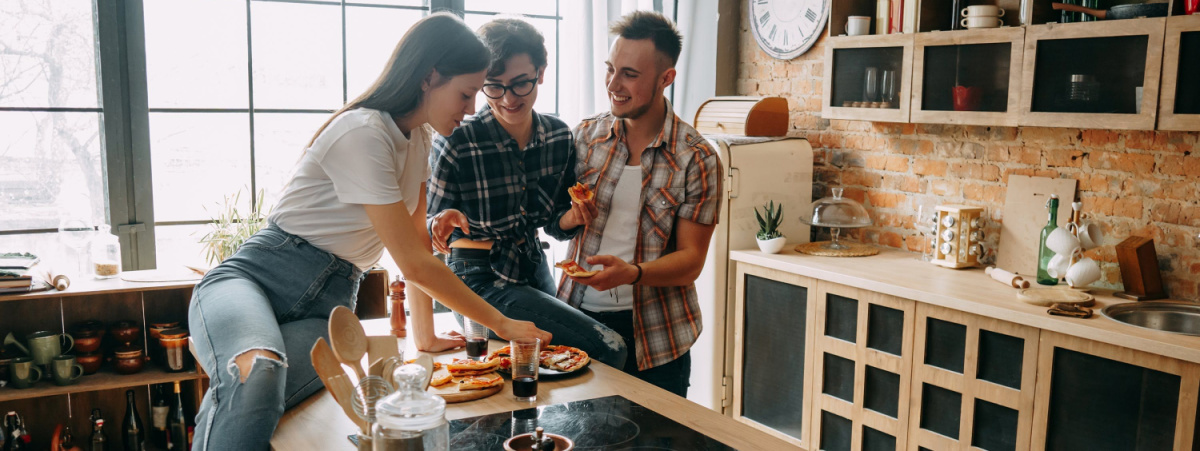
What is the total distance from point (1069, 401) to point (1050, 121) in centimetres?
91

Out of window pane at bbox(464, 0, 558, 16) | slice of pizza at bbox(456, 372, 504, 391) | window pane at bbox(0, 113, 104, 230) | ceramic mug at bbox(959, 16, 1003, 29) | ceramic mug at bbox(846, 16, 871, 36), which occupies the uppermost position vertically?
window pane at bbox(464, 0, 558, 16)

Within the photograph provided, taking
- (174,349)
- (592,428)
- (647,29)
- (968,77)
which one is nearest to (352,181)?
(592,428)

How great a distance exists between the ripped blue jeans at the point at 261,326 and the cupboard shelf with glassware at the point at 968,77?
2243mm

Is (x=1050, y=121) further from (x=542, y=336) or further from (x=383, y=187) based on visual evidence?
(x=383, y=187)

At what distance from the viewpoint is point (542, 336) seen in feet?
6.22

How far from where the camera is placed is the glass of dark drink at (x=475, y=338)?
1.99m

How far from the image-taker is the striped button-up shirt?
2566 millimetres

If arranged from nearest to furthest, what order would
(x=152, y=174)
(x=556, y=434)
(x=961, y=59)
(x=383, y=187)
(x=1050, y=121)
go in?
(x=556, y=434) < (x=383, y=187) < (x=1050, y=121) < (x=961, y=59) < (x=152, y=174)

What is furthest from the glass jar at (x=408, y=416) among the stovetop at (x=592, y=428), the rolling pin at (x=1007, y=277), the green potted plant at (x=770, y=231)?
the green potted plant at (x=770, y=231)

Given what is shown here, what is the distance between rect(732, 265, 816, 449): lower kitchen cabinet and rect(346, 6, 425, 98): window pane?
182 centimetres

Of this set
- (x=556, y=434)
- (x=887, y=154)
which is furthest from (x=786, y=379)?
(x=556, y=434)

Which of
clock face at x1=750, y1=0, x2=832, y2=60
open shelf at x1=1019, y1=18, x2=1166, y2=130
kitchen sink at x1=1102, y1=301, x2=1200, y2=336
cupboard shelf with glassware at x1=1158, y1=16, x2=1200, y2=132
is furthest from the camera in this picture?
clock face at x1=750, y1=0, x2=832, y2=60

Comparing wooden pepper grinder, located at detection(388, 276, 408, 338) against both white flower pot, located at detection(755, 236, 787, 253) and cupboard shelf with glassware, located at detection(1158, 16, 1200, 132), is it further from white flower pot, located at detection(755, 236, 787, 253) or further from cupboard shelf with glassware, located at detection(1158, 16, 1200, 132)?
cupboard shelf with glassware, located at detection(1158, 16, 1200, 132)

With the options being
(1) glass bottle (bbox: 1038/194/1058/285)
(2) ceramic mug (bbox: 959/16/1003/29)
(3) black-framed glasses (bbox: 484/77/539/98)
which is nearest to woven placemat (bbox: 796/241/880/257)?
(1) glass bottle (bbox: 1038/194/1058/285)
